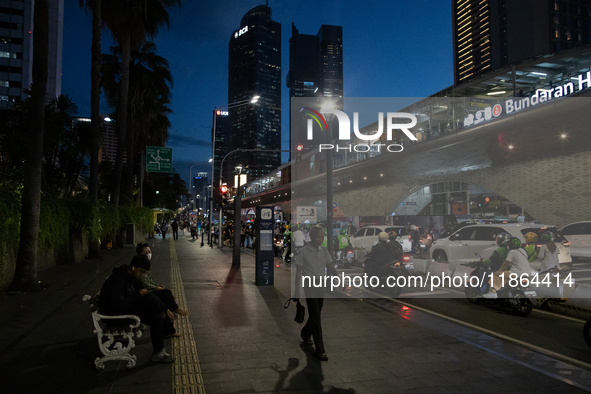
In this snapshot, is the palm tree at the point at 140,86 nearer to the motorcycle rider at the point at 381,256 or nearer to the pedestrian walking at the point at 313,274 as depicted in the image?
the motorcycle rider at the point at 381,256

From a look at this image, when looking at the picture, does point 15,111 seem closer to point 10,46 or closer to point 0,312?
point 0,312

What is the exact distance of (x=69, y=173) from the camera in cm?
2067

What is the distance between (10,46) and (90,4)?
265ft

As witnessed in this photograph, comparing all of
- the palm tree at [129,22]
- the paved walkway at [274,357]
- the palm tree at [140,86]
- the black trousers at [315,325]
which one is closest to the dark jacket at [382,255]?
the paved walkway at [274,357]

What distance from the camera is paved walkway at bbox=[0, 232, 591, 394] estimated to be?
4333 millimetres

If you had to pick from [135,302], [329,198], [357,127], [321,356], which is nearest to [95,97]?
[357,127]

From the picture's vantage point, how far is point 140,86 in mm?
26672

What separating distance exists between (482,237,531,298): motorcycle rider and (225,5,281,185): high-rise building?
13068cm

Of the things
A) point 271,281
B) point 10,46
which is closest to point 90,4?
point 271,281

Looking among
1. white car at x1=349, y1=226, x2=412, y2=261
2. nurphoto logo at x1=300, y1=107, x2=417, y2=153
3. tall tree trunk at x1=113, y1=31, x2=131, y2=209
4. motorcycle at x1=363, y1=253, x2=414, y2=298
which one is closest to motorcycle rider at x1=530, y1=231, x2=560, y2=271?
motorcycle at x1=363, y1=253, x2=414, y2=298

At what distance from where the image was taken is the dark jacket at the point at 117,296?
4926 millimetres

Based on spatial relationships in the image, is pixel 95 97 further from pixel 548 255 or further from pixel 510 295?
pixel 548 255

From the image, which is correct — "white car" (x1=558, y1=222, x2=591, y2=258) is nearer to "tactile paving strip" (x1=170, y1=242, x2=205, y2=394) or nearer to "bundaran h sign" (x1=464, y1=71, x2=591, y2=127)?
"bundaran h sign" (x1=464, y1=71, x2=591, y2=127)

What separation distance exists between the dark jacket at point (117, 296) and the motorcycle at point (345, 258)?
37.5 feet
